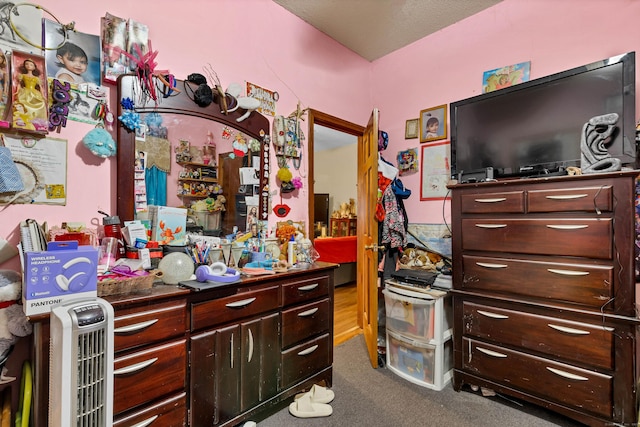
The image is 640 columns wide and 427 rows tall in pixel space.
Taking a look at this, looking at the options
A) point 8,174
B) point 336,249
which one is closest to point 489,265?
point 8,174

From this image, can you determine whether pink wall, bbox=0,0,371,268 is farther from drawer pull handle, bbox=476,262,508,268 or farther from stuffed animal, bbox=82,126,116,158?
drawer pull handle, bbox=476,262,508,268

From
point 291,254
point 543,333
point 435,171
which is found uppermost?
point 435,171

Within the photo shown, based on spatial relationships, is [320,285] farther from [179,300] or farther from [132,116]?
[132,116]

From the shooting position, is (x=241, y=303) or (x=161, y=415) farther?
(x=241, y=303)

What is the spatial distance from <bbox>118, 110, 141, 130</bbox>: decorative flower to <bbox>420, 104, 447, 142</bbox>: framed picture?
2.35 metres

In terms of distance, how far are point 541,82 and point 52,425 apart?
303 cm

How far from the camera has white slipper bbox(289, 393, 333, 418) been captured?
1.85m

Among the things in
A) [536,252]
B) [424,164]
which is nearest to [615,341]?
[536,252]

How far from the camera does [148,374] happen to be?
131 cm

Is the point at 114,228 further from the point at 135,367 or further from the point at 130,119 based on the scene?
the point at 135,367

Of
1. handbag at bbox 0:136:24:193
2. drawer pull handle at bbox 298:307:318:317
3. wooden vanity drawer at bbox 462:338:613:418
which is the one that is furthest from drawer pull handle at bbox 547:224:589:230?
handbag at bbox 0:136:24:193

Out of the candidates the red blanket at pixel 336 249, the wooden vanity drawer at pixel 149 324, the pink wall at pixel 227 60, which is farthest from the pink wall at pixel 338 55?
the red blanket at pixel 336 249

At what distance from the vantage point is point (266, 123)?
7.66 feet

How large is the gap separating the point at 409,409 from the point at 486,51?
281 cm
